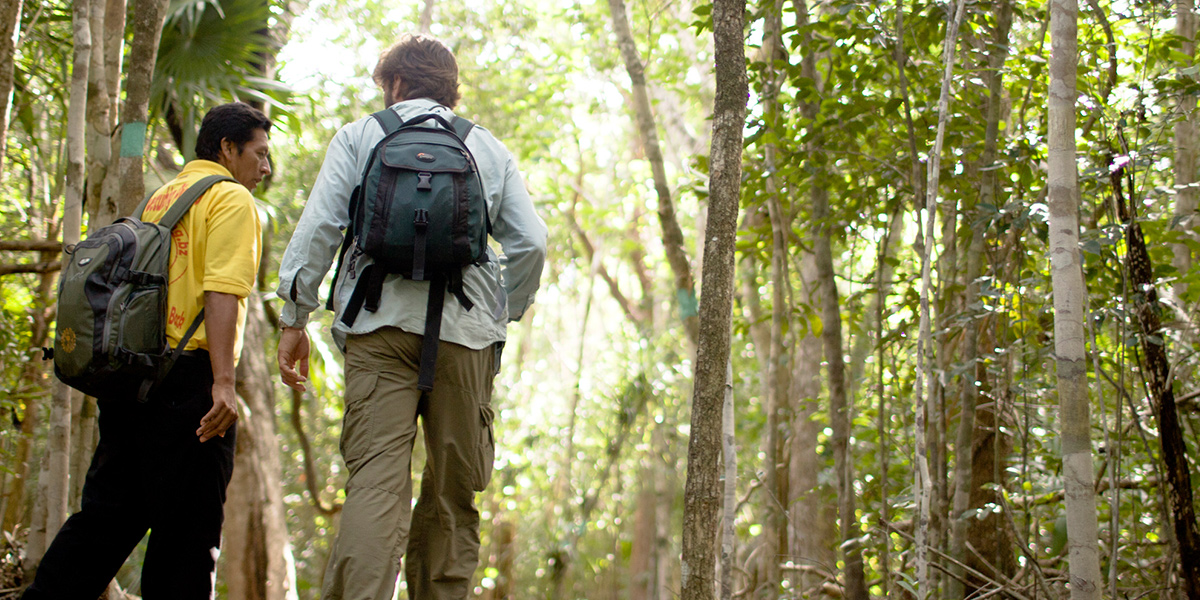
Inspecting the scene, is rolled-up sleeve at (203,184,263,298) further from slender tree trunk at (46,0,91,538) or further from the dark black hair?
slender tree trunk at (46,0,91,538)

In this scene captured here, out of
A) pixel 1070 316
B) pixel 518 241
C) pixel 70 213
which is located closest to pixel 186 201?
pixel 518 241

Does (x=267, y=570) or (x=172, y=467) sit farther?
(x=267, y=570)

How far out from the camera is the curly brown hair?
2561 millimetres

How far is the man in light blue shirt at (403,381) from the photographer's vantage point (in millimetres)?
2146

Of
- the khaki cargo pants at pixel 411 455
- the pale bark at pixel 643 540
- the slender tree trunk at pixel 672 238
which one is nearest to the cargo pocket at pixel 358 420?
the khaki cargo pants at pixel 411 455

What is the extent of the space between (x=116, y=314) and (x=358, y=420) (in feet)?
2.23

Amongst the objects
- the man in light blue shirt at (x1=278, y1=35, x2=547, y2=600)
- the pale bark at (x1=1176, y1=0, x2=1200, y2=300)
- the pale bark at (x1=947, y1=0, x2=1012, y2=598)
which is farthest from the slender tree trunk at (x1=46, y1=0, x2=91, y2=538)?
the pale bark at (x1=1176, y1=0, x2=1200, y2=300)

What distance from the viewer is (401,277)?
2287 millimetres

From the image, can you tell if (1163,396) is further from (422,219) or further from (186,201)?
(186,201)

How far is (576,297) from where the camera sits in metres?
15.3

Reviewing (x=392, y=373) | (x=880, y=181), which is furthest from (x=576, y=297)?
(x=392, y=373)

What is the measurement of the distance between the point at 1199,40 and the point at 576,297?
12.7m

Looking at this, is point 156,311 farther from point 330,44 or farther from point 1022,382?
point 330,44

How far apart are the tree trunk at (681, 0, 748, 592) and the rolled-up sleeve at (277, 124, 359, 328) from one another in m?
1.04
